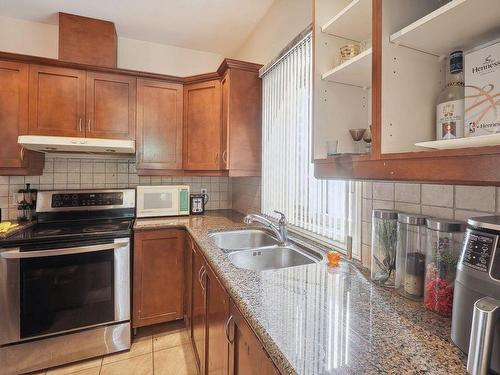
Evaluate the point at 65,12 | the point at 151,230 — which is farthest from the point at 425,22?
Result: the point at 65,12

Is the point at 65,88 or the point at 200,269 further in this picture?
the point at 65,88

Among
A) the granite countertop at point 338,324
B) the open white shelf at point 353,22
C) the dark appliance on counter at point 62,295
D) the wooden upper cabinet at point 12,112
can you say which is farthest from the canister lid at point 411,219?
the wooden upper cabinet at point 12,112

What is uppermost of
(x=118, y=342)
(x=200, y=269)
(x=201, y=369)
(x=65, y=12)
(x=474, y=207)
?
(x=65, y=12)

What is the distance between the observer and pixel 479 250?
22.1 inches

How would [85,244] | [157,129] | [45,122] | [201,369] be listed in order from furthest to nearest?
[157,129] → [45,122] → [85,244] → [201,369]

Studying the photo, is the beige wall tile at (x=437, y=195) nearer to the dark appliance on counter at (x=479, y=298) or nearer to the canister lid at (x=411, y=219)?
the canister lid at (x=411, y=219)

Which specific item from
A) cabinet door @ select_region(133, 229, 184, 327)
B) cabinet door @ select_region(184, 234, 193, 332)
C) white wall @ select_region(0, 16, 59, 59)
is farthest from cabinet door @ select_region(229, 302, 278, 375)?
white wall @ select_region(0, 16, 59, 59)

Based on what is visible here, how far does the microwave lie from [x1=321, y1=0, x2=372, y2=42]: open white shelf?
6.07 ft

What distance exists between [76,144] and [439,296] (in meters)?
2.31

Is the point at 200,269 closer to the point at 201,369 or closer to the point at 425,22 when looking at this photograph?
the point at 201,369

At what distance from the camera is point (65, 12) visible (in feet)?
7.24

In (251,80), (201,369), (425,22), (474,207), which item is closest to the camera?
(425,22)

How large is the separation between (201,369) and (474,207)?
1.54 metres

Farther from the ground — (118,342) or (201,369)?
(201,369)
